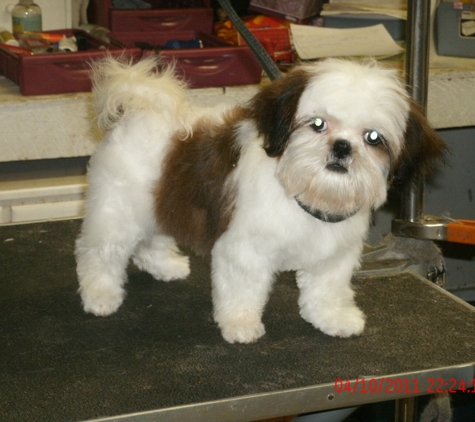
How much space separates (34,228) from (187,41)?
38.2 inches

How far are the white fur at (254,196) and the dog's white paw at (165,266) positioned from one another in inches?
0.5

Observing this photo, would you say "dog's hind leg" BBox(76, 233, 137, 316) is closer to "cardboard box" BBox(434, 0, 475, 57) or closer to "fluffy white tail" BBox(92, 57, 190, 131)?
"fluffy white tail" BBox(92, 57, 190, 131)

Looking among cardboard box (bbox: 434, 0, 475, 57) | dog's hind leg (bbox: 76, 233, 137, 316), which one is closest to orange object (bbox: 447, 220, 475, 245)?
dog's hind leg (bbox: 76, 233, 137, 316)

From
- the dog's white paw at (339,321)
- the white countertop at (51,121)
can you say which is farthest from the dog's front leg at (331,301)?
the white countertop at (51,121)

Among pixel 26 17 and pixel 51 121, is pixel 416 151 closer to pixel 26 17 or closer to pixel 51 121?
pixel 51 121

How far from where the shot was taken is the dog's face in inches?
57.1

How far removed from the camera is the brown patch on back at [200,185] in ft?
5.45

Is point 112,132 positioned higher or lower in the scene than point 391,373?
higher

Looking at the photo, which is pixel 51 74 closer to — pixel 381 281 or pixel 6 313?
pixel 6 313

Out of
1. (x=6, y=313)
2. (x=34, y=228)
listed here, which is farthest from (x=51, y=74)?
(x=6, y=313)

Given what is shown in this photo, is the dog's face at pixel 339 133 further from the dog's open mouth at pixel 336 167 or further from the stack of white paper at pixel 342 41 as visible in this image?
the stack of white paper at pixel 342 41

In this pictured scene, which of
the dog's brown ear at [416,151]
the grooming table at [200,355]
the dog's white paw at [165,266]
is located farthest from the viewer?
the dog's white paw at [165,266]

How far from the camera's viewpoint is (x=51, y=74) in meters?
2.44
